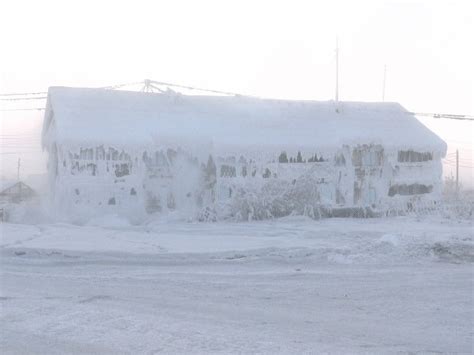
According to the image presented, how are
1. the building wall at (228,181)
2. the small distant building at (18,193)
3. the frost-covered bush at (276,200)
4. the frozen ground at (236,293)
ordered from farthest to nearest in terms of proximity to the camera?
the small distant building at (18,193) → the building wall at (228,181) → the frost-covered bush at (276,200) → the frozen ground at (236,293)

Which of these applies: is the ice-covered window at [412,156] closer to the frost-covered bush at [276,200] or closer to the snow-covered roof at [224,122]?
the snow-covered roof at [224,122]

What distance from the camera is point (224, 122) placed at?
24844 mm

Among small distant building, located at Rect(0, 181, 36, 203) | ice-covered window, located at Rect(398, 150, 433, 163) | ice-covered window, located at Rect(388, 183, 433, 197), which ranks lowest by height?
small distant building, located at Rect(0, 181, 36, 203)

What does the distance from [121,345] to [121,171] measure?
1593 cm

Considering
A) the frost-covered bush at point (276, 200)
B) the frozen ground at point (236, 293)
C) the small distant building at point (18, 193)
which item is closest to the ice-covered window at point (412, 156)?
the frost-covered bush at point (276, 200)

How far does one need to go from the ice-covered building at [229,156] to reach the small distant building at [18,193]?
5359 millimetres

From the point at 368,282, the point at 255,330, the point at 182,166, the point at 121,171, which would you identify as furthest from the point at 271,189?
the point at 255,330

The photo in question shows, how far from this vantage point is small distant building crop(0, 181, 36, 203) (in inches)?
1168

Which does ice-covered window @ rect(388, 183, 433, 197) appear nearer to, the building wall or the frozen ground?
the building wall

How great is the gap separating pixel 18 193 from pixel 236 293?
23.3m

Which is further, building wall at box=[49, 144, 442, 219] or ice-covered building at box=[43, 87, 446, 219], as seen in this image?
ice-covered building at box=[43, 87, 446, 219]

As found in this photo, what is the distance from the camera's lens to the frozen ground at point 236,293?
688 cm

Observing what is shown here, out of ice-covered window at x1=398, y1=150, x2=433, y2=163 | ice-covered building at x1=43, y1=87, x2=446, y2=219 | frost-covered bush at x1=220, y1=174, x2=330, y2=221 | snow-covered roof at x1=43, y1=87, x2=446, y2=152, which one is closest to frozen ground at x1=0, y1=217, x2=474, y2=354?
frost-covered bush at x1=220, y1=174, x2=330, y2=221

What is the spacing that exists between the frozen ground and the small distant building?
47.4 feet
